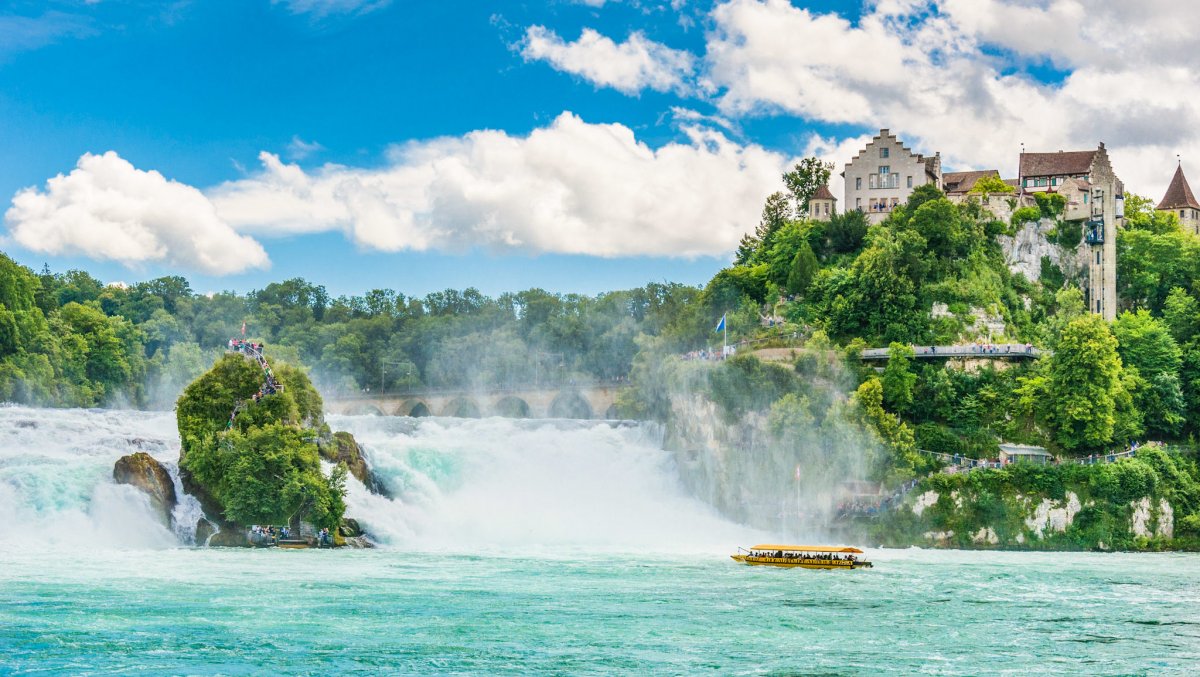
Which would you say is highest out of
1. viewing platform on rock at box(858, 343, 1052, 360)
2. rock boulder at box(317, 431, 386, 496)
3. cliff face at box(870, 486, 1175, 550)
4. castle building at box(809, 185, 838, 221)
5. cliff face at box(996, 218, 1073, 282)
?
castle building at box(809, 185, 838, 221)

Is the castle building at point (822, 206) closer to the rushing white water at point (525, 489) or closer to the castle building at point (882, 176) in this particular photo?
the castle building at point (882, 176)

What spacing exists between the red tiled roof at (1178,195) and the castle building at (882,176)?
788 inches

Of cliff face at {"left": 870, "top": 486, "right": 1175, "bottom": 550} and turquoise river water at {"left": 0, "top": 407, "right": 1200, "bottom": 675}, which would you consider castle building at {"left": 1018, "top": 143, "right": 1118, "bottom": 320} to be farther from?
turquoise river water at {"left": 0, "top": 407, "right": 1200, "bottom": 675}

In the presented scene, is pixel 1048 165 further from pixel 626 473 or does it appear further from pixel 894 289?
pixel 626 473

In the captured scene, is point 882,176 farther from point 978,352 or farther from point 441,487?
point 441,487

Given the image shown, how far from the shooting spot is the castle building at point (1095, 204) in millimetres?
83750

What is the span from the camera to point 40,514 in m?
56.5

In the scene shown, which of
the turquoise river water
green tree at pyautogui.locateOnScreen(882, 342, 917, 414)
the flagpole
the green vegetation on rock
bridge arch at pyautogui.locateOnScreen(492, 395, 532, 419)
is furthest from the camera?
bridge arch at pyautogui.locateOnScreen(492, 395, 532, 419)

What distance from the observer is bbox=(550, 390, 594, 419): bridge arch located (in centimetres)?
10256

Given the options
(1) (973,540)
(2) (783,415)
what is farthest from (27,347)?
(1) (973,540)

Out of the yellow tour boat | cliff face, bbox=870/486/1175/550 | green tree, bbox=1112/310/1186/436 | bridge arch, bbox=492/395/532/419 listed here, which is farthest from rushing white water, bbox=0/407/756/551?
bridge arch, bbox=492/395/532/419

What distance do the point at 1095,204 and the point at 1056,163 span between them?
231 inches

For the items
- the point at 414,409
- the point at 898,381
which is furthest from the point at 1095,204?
the point at 414,409

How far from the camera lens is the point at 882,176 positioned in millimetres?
90125
